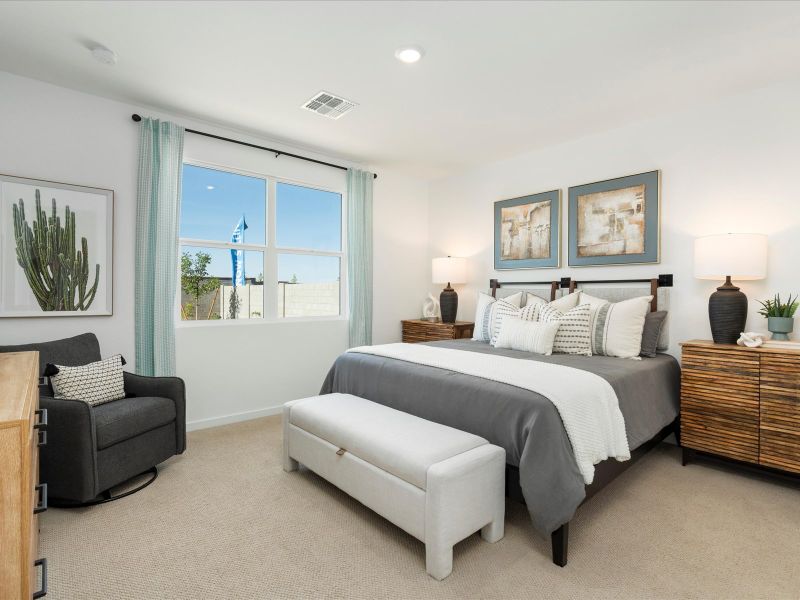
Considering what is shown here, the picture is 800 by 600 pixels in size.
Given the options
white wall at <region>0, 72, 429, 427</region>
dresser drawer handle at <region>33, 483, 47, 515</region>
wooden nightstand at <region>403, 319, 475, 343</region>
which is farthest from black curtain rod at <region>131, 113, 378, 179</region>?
dresser drawer handle at <region>33, 483, 47, 515</region>

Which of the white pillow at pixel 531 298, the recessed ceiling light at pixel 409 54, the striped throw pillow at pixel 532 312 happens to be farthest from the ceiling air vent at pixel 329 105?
the white pillow at pixel 531 298

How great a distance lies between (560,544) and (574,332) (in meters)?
1.65

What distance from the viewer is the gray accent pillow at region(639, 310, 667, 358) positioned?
10.3 ft

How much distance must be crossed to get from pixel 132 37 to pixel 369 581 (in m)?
3.02

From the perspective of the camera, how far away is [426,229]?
5.34 metres

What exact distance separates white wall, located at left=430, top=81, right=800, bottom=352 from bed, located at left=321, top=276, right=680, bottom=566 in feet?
0.94

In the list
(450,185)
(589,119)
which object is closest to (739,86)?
(589,119)

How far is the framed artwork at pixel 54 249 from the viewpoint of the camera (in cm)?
275

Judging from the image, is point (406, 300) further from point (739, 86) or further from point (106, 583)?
point (106, 583)

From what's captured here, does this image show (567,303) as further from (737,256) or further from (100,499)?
(100,499)

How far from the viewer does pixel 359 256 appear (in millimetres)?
4520

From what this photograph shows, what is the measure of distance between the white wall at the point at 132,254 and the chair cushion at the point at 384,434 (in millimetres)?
1321

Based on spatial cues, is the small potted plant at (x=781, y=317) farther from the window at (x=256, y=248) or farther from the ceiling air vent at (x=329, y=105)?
the window at (x=256, y=248)

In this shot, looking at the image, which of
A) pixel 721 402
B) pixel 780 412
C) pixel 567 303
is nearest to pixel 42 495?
pixel 567 303
